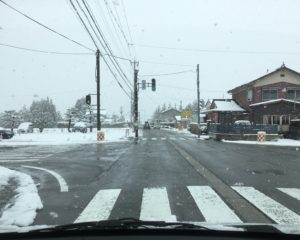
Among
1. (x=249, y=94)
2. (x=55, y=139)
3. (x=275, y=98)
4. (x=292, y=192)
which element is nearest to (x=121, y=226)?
(x=292, y=192)

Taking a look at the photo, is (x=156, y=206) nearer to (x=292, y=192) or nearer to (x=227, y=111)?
(x=292, y=192)

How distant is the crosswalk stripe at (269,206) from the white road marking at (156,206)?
1.74 m

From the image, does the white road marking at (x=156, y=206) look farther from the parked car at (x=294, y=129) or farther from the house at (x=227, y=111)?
the house at (x=227, y=111)

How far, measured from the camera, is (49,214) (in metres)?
8.40

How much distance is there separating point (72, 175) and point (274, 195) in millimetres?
6594

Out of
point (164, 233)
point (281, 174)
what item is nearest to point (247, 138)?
point (281, 174)

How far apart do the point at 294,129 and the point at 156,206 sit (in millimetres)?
38165

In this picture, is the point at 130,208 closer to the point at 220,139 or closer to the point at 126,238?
the point at 126,238

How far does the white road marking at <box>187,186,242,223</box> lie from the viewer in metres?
7.76

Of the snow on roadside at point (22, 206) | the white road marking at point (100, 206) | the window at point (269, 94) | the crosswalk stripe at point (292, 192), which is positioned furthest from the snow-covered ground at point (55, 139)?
the crosswalk stripe at point (292, 192)

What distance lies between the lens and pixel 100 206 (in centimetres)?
908

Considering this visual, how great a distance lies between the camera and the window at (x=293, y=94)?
53.8 m

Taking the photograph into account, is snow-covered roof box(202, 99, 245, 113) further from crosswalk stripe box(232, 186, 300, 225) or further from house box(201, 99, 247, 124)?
crosswalk stripe box(232, 186, 300, 225)

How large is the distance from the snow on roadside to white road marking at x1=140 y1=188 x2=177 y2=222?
2013mm
